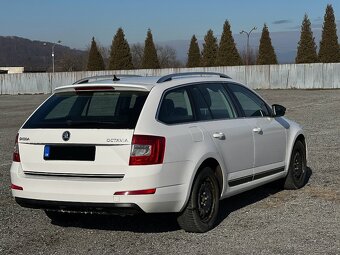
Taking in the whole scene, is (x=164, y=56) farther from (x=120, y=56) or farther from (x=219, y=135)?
(x=219, y=135)

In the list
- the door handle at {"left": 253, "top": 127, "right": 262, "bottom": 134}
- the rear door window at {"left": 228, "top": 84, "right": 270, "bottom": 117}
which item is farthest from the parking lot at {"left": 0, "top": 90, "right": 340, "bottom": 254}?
the rear door window at {"left": 228, "top": 84, "right": 270, "bottom": 117}

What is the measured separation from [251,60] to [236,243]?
102 meters

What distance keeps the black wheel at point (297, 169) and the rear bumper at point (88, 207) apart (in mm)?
3256

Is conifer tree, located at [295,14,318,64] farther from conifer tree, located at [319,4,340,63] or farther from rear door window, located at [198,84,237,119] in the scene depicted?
rear door window, located at [198,84,237,119]

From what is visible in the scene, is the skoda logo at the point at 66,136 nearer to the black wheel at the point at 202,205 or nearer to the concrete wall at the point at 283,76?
the black wheel at the point at 202,205

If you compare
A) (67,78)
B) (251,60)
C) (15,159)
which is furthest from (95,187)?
(251,60)

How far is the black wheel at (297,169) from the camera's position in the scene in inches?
316

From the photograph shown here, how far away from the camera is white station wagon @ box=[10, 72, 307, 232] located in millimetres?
5402

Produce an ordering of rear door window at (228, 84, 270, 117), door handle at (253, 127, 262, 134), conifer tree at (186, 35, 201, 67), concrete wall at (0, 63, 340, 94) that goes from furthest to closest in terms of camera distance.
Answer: conifer tree at (186, 35, 201, 67)
concrete wall at (0, 63, 340, 94)
rear door window at (228, 84, 270, 117)
door handle at (253, 127, 262, 134)

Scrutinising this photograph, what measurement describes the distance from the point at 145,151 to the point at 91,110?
3.18 feet

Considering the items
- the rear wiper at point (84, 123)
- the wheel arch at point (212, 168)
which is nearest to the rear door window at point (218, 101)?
the wheel arch at point (212, 168)

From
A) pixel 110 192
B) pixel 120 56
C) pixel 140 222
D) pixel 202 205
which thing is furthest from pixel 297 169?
pixel 120 56

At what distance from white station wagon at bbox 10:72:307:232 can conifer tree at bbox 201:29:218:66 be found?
2500 inches

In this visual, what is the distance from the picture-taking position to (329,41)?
5775cm
